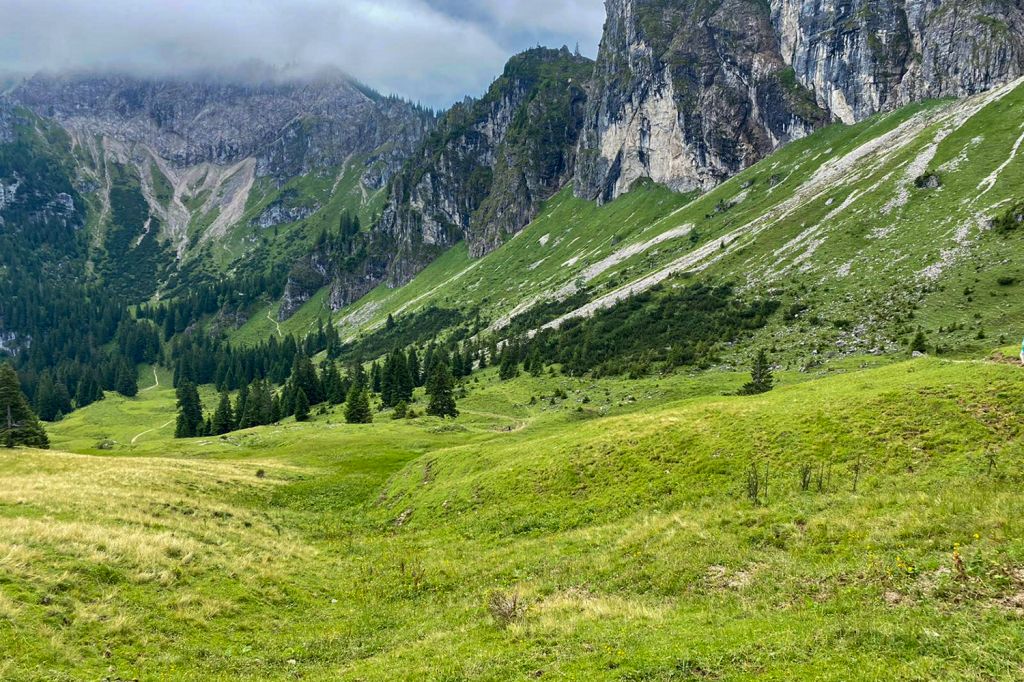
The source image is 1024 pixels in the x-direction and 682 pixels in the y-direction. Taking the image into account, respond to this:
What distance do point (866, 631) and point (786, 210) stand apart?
144663 millimetres

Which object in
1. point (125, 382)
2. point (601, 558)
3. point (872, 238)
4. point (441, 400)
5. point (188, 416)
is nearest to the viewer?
point (601, 558)

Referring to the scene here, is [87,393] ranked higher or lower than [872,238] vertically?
lower

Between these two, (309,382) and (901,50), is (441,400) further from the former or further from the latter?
(901,50)

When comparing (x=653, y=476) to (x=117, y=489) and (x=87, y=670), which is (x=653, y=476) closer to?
(x=87, y=670)

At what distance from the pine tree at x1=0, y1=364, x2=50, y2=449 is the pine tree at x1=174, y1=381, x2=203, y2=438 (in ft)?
141

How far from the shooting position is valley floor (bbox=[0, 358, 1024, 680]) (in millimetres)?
14078

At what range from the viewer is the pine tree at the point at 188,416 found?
112 meters

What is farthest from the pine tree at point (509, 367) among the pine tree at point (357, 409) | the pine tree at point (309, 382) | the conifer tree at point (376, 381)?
the pine tree at point (309, 382)

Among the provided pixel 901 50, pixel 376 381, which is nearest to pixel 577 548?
pixel 376 381

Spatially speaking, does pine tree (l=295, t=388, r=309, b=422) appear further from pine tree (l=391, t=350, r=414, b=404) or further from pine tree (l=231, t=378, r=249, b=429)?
pine tree (l=391, t=350, r=414, b=404)

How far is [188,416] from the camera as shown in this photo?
114 metres

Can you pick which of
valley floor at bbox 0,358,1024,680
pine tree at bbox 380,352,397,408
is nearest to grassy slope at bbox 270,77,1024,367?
valley floor at bbox 0,358,1024,680

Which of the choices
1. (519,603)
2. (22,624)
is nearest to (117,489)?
(22,624)

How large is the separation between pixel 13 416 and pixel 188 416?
4803 cm
